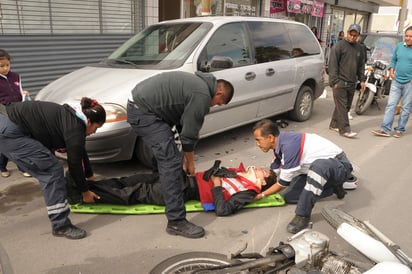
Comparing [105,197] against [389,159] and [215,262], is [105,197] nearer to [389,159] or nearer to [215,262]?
[215,262]

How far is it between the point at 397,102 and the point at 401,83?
1.14 ft

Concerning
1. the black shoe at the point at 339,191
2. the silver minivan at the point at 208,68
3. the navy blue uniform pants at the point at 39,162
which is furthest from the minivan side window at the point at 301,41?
the navy blue uniform pants at the point at 39,162

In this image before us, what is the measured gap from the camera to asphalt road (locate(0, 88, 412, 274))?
280cm

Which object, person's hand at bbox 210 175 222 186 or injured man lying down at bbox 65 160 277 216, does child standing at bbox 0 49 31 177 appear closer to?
injured man lying down at bbox 65 160 277 216

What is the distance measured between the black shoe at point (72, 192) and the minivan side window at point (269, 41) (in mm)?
3273

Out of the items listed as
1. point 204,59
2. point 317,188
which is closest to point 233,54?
point 204,59

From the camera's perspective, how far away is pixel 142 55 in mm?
4957

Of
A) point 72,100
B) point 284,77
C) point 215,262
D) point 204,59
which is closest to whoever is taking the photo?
point 215,262

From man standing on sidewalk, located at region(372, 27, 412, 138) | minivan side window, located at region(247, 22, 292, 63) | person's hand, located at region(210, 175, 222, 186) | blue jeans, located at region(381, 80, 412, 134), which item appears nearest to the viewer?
person's hand, located at region(210, 175, 222, 186)

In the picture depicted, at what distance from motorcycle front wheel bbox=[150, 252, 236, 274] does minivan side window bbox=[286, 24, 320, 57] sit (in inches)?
190

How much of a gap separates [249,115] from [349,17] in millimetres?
18138

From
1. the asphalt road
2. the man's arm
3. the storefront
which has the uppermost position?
the storefront

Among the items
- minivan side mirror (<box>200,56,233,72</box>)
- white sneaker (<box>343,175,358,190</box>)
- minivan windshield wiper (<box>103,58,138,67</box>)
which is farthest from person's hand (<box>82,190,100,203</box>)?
white sneaker (<box>343,175,358,190</box>)

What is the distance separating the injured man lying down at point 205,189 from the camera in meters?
3.52
